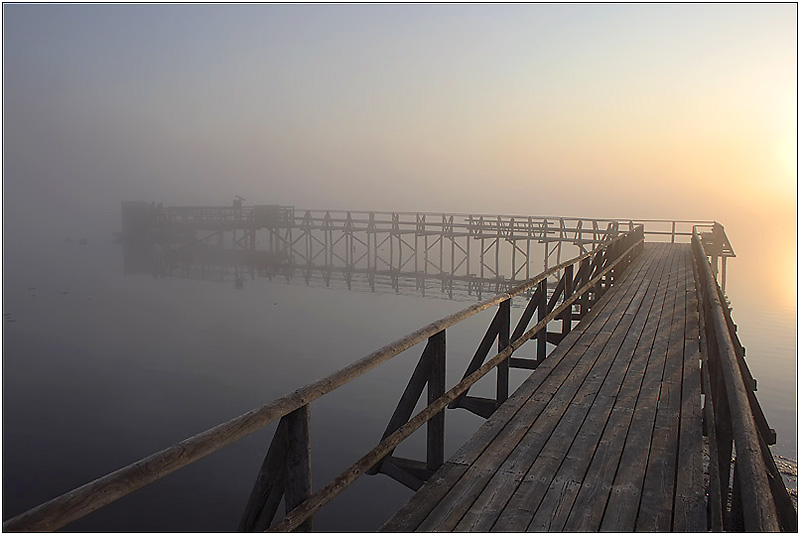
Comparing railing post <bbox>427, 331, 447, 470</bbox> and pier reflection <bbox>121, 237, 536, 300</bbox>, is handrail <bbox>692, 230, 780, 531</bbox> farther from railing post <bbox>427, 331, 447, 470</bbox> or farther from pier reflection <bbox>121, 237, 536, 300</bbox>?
pier reflection <bbox>121, 237, 536, 300</bbox>

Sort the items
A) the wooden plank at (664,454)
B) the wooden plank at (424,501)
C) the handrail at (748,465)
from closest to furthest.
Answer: the handrail at (748,465) < the wooden plank at (424,501) < the wooden plank at (664,454)

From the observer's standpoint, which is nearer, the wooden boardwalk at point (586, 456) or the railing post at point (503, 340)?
the wooden boardwalk at point (586, 456)

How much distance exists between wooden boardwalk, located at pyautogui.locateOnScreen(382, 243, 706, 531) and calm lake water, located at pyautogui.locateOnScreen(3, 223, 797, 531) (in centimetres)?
457

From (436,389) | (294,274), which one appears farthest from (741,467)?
(294,274)

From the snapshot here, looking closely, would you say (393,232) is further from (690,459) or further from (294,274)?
(690,459)

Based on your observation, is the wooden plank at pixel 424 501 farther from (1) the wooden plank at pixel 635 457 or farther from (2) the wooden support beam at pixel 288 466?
(1) the wooden plank at pixel 635 457

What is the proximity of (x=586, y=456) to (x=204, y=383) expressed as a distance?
11812 mm

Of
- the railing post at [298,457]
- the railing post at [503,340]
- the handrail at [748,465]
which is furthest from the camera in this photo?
the railing post at [503,340]

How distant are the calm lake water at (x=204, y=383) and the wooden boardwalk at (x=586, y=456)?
4567 millimetres

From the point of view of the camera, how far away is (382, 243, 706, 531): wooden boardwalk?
2.83 metres

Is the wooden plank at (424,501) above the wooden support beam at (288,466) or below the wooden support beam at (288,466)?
below

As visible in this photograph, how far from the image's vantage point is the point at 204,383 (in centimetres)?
1386

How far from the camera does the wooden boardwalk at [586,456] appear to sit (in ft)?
9.30

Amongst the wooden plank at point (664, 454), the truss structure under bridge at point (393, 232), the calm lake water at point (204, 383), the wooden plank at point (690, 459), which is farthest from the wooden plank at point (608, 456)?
the truss structure under bridge at point (393, 232)
